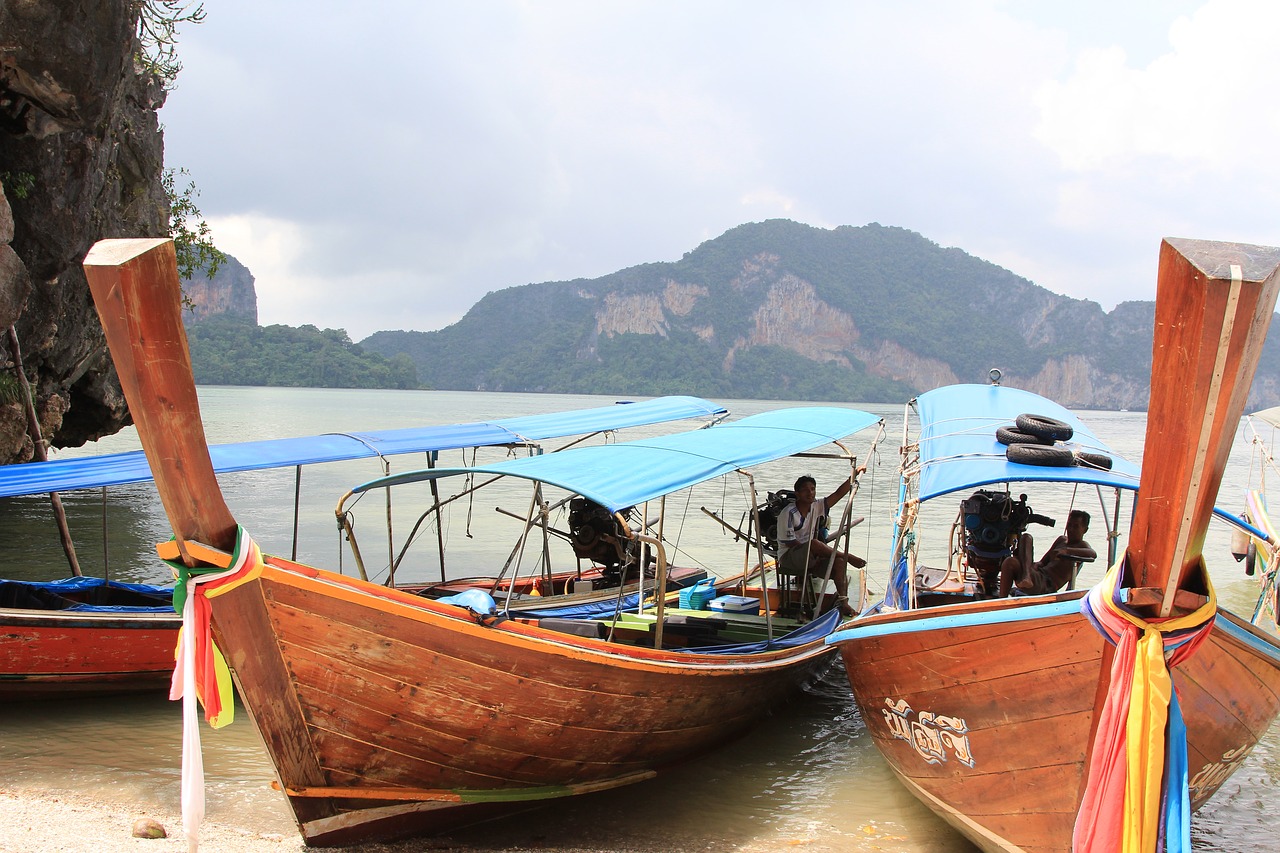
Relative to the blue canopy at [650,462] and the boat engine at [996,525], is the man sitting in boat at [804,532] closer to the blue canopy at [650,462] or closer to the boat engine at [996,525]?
the blue canopy at [650,462]

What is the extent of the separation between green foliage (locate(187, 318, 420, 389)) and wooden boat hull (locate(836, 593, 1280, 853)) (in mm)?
90596

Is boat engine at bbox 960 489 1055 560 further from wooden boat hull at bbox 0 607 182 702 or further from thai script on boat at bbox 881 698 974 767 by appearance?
wooden boat hull at bbox 0 607 182 702

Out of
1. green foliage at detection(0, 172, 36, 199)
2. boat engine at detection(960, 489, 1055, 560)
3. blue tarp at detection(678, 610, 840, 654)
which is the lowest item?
blue tarp at detection(678, 610, 840, 654)

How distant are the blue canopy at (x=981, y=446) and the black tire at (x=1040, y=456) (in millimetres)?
27

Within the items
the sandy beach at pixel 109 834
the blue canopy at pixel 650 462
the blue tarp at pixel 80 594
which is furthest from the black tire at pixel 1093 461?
the blue tarp at pixel 80 594

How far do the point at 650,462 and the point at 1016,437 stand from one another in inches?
86.2

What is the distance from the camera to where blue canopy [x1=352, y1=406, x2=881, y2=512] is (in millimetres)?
5047

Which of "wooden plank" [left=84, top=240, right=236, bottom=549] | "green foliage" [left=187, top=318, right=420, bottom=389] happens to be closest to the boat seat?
"wooden plank" [left=84, top=240, right=236, bottom=549]

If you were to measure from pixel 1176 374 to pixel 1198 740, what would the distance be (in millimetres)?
Result: 2145

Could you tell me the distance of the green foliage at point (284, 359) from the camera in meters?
88.0

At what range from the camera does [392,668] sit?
413 cm

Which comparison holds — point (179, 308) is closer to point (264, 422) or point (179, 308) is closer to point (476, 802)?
point (476, 802)

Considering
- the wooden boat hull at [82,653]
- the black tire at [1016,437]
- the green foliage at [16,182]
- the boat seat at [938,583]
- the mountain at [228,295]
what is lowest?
the wooden boat hull at [82,653]

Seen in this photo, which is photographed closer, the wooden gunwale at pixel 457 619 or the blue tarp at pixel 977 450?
the wooden gunwale at pixel 457 619
